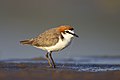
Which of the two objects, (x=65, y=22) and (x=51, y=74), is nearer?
(x=51, y=74)

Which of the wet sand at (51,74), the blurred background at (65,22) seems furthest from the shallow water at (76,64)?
the blurred background at (65,22)

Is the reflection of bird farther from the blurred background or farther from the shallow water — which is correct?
the blurred background

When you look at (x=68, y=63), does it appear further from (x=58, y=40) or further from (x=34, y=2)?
(x=34, y=2)

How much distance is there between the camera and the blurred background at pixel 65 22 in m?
23.5

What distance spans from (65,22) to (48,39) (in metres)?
11.1

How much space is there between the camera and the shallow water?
17.6 m

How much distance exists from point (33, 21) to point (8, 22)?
131 centimetres

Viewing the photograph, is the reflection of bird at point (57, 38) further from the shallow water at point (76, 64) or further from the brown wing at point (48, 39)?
the shallow water at point (76, 64)

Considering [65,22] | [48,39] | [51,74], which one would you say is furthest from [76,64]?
[65,22]

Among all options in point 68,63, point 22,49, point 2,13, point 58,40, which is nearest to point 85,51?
point 22,49

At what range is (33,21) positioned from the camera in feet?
96.2

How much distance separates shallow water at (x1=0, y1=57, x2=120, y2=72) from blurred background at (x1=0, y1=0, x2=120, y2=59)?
5.15 ft

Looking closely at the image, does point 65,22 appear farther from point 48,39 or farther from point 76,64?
point 48,39

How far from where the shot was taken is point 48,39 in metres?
18.4
